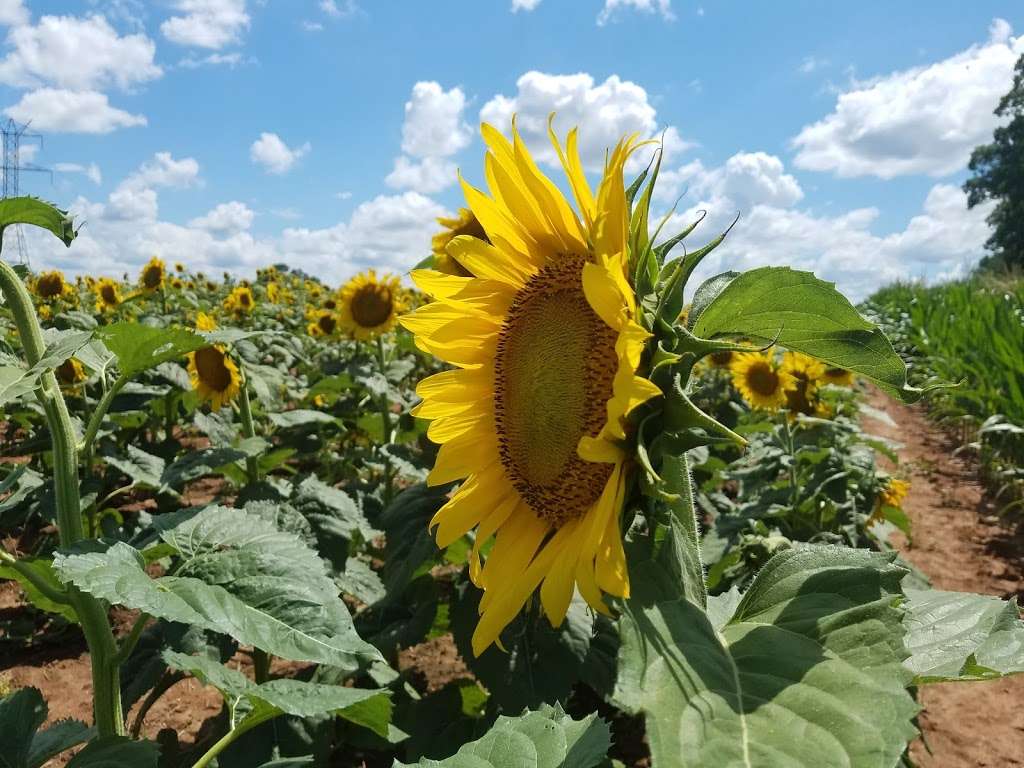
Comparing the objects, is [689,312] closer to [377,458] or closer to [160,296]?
[377,458]

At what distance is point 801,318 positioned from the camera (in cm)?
85

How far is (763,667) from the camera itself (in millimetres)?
743

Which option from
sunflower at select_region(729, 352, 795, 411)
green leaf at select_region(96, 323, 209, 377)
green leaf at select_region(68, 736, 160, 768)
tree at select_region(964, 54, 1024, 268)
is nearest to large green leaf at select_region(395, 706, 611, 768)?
green leaf at select_region(68, 736, 160, 768)

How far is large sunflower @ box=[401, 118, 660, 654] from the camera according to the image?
837mm

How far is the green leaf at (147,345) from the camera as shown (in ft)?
5.73

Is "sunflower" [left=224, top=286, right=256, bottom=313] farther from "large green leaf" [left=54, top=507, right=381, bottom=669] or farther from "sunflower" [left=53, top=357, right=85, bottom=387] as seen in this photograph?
"large green leaf" [left=54, top=507, right=381, bottom=669]

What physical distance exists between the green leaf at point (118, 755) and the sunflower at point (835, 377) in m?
4.31

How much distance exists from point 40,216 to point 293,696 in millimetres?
1048

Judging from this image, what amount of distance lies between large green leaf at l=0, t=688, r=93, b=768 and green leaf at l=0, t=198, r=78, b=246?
89 centimetres

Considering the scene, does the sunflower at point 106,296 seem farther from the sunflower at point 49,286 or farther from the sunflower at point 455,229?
the sunflower at point 455,229

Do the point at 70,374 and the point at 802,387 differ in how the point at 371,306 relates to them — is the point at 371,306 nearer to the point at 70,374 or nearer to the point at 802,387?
the point at 70,374

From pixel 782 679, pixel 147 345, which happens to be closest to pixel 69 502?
pixel 147 345

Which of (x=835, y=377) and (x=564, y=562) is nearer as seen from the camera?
(x=564, y=562)

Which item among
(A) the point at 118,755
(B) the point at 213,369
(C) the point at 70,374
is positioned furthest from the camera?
(C) the point at 70,374
